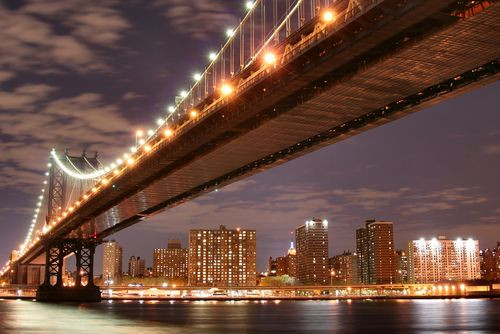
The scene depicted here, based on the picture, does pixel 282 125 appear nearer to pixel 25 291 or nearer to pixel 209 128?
pixel 209 128

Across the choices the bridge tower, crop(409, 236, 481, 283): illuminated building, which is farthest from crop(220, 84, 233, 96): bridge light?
crop(409, 236, 481, 283): illuminated building

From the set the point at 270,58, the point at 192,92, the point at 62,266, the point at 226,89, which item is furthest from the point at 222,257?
the point at 270,58

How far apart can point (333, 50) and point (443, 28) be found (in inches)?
182

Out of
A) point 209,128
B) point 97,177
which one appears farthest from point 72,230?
point 209,128

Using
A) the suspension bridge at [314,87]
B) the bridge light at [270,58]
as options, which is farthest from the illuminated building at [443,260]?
the bridge light at [270,58]

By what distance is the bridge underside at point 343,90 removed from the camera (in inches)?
919

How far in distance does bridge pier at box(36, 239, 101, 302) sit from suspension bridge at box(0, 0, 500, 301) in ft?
68.5

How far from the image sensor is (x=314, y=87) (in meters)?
30.6

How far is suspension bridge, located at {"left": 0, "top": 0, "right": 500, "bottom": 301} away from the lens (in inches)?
920

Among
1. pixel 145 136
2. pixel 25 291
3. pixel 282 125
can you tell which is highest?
pixel 145 136

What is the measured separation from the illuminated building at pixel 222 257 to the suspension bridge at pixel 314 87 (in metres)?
134

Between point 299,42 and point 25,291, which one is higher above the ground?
point 299,42

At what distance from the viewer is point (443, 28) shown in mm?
22781

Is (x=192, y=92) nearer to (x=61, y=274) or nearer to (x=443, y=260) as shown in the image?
(x=61, y=274)
